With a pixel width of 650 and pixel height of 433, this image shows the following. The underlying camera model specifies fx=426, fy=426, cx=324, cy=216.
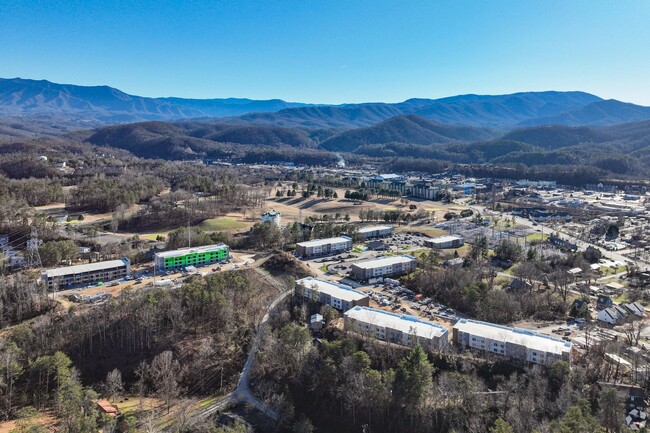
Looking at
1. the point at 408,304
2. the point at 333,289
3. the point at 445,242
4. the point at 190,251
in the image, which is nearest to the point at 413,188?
the point at 445,242

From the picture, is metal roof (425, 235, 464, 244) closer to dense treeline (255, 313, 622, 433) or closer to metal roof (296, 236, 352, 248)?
metal roof (296, 236, 352, 248)

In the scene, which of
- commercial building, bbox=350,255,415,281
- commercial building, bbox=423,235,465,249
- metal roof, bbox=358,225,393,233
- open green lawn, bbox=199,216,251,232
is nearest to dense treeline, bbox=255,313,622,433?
commercial building, bbox=350,255,415,281

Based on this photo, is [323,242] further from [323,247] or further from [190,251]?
[190,251]

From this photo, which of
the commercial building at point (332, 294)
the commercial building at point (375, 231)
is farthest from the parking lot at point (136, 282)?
the commercial building at point (375, 231)

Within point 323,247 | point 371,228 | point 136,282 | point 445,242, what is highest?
point 445,242

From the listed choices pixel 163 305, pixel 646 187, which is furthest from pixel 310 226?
pixel 646 187

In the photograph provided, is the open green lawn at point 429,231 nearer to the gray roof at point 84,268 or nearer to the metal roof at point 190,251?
the metal roof at point 190,251
